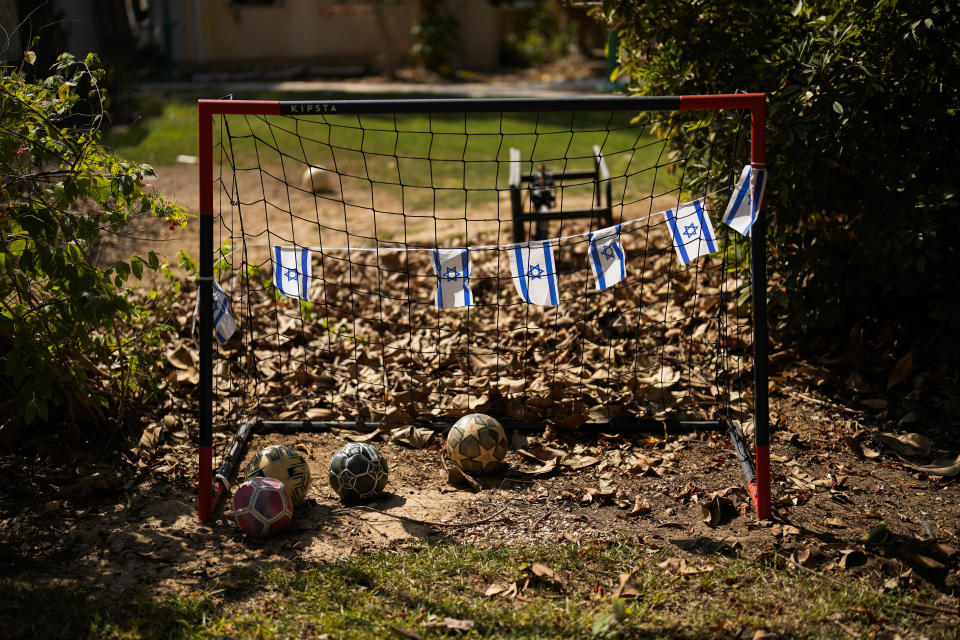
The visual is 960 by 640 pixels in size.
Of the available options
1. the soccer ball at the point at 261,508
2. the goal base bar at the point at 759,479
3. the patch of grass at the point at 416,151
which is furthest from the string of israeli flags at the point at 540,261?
the patch of grass at the point at 416,151

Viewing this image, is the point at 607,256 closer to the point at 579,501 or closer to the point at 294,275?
the point at 579,501

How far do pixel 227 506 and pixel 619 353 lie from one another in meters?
2.86

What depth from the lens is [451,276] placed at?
180 inches

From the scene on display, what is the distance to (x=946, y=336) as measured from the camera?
5336 mm

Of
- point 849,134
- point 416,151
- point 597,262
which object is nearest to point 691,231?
point 597,262

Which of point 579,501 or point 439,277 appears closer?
point 579,501

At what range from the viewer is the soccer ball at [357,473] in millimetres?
4391

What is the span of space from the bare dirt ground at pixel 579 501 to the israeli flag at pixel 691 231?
3.95 ft

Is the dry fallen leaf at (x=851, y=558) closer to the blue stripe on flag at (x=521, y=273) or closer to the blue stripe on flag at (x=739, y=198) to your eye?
the blue stripe on flag at (x=739, y=198)

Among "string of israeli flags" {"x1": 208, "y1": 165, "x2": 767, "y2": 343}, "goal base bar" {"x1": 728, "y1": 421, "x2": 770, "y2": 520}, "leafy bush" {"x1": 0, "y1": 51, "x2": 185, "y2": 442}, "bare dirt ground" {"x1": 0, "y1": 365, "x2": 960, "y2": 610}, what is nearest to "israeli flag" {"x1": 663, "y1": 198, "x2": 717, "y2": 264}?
"string of israeli flags" {"x1": 208, "y1": 165, "x2": 767, "y2": 343}

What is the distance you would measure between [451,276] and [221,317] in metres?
A: 1.18

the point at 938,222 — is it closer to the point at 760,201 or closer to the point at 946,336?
the point at 946,336

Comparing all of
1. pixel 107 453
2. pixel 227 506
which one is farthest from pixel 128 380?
pixel 227 506

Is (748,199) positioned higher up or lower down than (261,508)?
higher up
